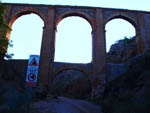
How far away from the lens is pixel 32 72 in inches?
147

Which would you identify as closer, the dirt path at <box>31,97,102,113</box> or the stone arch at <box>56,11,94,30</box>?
the dirt path at <box>31,97,102,113</box>

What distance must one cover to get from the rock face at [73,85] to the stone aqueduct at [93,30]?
6.95 metres

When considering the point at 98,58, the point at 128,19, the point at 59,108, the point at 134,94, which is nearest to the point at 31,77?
the point at 59,108

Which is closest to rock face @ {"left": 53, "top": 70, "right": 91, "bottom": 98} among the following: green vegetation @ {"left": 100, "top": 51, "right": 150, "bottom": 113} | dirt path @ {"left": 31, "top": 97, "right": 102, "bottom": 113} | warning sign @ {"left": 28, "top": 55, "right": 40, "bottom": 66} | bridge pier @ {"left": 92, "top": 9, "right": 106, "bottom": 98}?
bridge pier @ {"left": 92, "top": 9, "right": 106, "bottom": 98}

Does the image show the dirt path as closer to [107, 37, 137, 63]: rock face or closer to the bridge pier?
the bridge pier

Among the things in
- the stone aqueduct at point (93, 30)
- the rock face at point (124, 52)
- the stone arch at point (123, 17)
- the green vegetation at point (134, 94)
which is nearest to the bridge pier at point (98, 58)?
the stone aqueduct at point (93, 30)

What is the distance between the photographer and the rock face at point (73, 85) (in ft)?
71.5

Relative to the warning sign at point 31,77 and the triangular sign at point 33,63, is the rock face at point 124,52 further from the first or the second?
the warning sign at point 31,77

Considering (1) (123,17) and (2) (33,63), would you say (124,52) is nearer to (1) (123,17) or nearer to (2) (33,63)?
(1) (123,17)

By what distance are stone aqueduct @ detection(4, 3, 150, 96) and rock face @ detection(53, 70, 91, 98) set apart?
6.95 m

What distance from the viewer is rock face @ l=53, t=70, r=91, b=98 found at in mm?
21797

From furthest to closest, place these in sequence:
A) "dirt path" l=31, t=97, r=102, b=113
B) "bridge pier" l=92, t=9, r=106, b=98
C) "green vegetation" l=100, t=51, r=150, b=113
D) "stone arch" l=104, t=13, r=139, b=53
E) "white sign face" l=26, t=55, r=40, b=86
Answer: "stone arch" l=104, t=13, r=139, b=53
"bridge pier" l=92, t=9, r=106, b=98
"dirt path" l=31, t=97, r=102, b=113
"green vegetation" l=100, t=51, r=150, b=113
"white sign face" l=26, t=55, r=40, b=86

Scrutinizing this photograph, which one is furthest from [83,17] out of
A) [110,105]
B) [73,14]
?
Result: [110,105]

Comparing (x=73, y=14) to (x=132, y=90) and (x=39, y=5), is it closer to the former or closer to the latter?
(x=39, y=5)
